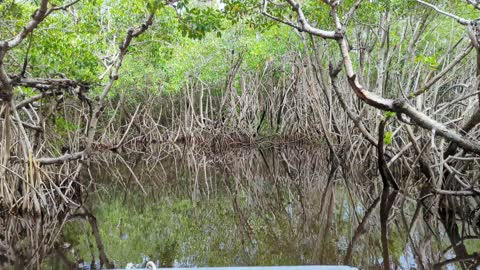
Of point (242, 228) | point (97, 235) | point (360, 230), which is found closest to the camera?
point (360, 230)

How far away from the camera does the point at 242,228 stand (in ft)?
16.3

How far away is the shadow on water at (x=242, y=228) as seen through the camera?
3889 mm

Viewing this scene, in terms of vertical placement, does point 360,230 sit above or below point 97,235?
above

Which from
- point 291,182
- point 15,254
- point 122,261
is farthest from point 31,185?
point 291,182

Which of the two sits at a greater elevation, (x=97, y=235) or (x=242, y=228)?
(x=242, y=228)

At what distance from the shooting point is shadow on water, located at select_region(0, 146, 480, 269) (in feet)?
12.8

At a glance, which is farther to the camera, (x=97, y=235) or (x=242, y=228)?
(x=242, y=228)

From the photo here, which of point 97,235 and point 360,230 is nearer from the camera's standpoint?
point 360,230

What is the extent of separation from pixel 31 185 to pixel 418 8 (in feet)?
20.8

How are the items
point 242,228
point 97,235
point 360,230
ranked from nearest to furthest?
point 360,230 → point 97,235 → point 242,228

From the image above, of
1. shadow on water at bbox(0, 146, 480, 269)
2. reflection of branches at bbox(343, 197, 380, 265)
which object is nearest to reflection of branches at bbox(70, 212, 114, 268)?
shadow on water at bbox(0, 146, 480, 269)

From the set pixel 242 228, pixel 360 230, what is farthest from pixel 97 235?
pixel 360 230

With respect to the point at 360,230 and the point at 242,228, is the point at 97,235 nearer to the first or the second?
the point at 242,228

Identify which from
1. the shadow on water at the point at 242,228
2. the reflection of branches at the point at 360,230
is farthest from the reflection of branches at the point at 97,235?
the reflection of branches at the point at 360,230
